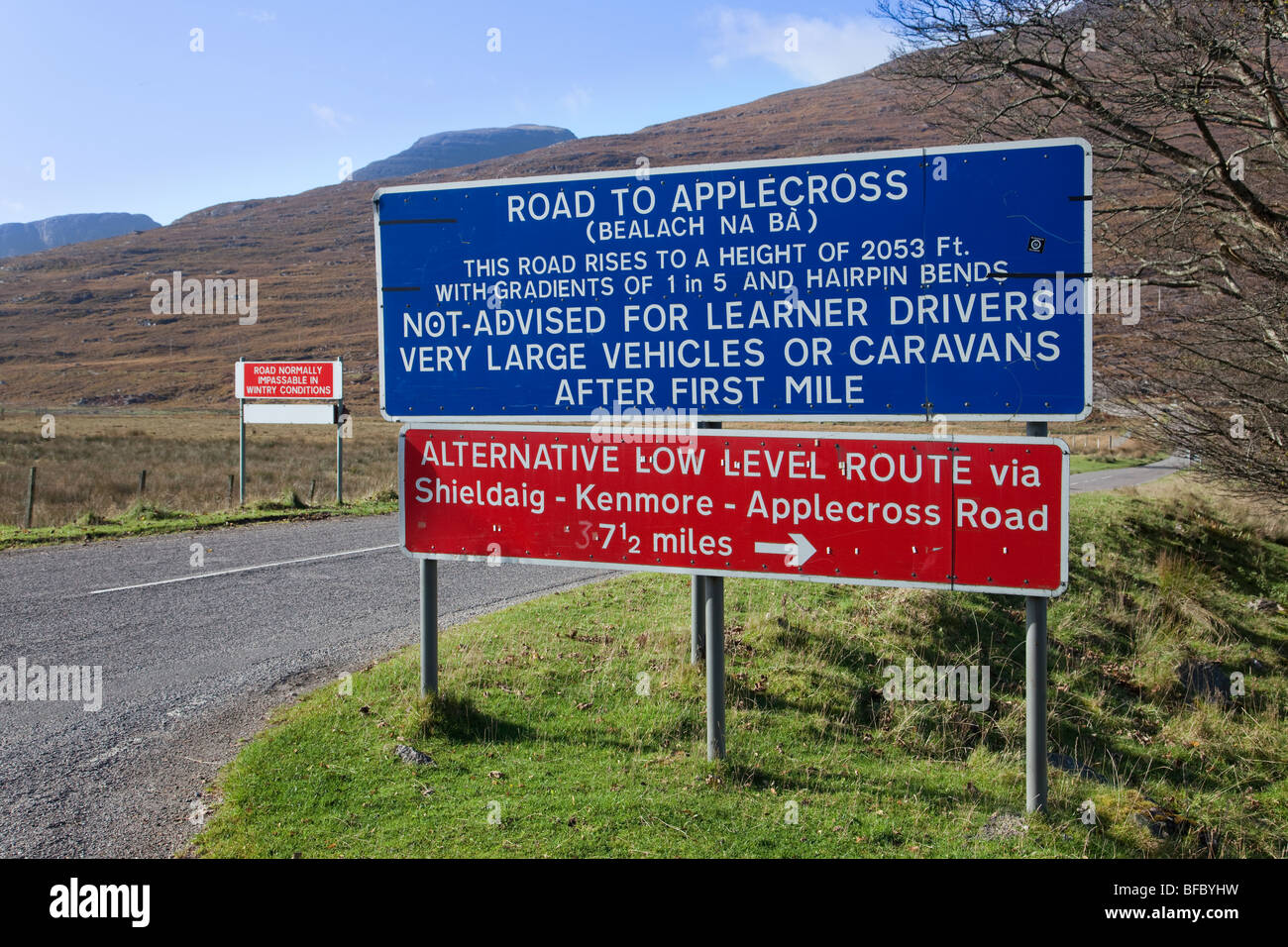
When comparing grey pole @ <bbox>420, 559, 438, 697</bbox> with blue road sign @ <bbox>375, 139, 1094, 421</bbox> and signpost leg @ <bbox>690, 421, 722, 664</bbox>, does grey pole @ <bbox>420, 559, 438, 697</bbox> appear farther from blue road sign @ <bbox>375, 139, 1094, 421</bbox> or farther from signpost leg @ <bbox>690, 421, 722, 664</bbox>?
signpost leg @ <bbox>690, 421, 722, 664</bbox>

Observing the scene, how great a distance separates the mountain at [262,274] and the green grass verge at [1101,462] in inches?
1291

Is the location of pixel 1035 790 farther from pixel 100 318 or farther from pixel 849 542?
pixel 100 318

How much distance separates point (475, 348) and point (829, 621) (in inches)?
148

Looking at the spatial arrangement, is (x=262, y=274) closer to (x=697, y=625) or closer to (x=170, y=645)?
(x=170, y=645)

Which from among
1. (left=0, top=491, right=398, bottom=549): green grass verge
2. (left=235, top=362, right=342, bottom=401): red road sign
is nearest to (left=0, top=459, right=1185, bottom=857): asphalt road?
(left=0, top=491, right=398, bottom=549): green grass verge

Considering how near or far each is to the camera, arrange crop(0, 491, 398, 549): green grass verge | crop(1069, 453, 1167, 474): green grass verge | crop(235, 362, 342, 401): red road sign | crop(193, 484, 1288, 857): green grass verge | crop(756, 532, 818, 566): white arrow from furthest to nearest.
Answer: crop(1069, 453, 1167, 474): green grass verge
crop(235, 362, 342, 401): red road sign
crop(0, 491, 398, 549): green grass verge
crop(756, 532, 818, 566): white arrow
crop(193, 484, 1288, 857): green grass verge

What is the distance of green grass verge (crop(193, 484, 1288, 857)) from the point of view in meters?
4.05

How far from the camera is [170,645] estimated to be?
7043mm

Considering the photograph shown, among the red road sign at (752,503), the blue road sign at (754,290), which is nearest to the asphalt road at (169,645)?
the red road sign at (752,503)

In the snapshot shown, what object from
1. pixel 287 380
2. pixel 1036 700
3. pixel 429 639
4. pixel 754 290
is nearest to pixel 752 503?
pixel 754 290

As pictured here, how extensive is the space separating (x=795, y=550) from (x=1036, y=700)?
1316mm

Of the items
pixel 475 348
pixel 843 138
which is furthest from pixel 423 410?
pixel 843 138

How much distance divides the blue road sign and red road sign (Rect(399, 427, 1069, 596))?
7.0 inches

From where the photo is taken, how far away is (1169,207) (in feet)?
31.3
